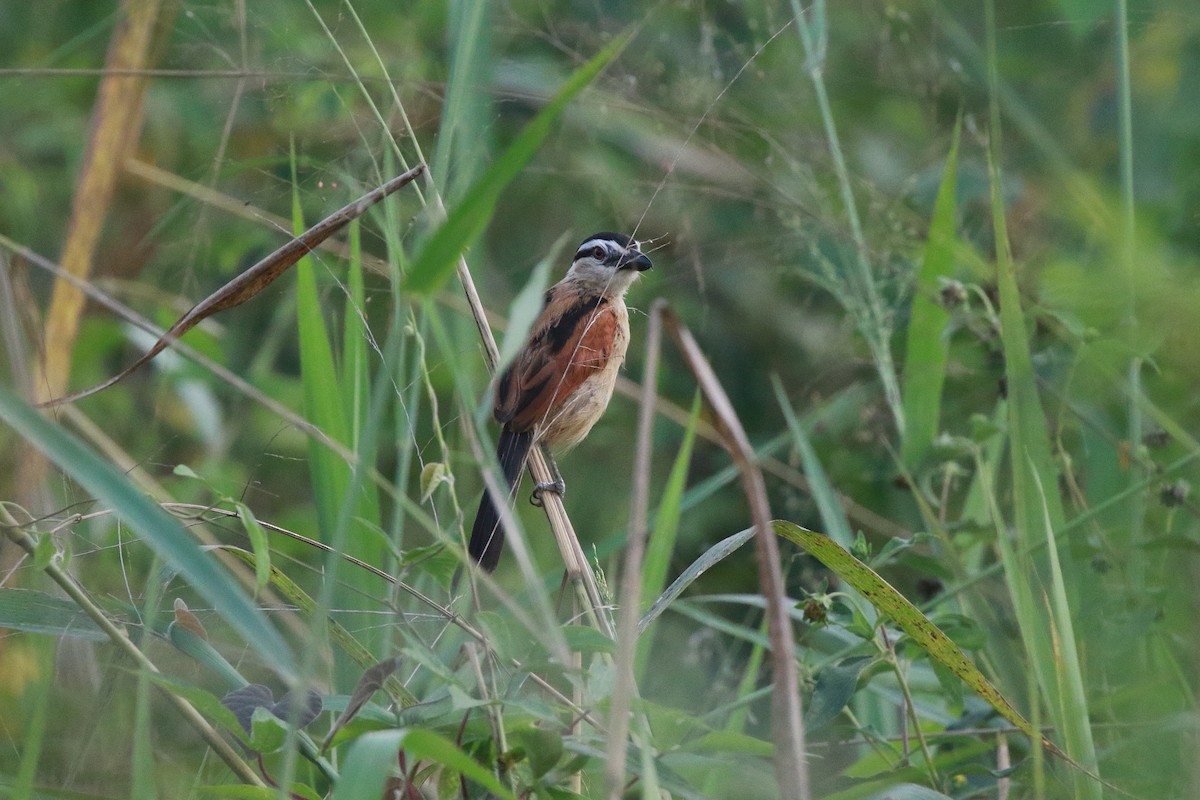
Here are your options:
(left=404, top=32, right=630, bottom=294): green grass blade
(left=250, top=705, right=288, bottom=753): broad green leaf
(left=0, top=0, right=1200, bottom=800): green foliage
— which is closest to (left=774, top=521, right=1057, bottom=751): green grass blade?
(left=0, top=0, right=1200, bottom=800): green foliage

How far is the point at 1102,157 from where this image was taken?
484 cm

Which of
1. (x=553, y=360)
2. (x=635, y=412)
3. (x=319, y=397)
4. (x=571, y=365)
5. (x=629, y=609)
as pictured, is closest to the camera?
(x=629, y=609)

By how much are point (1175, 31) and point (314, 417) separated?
343cm

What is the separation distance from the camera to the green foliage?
1641 mm

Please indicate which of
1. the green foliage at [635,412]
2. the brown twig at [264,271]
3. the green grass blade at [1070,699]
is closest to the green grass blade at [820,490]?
the green foliage at [635,412]

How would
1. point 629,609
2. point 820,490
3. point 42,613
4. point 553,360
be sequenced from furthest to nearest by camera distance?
point 553,360 < point 820,490 < point 42,613 < point 629,609

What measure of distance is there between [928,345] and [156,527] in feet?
6.80

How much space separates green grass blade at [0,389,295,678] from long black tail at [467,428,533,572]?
3.61ft

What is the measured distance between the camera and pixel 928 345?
2.93 meters

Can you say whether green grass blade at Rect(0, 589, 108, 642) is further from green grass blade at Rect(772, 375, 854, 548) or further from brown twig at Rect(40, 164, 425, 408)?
green grass blade at Rect(772, 375, 854, 548)

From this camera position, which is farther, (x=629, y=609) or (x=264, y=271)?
(x=264, y=271)

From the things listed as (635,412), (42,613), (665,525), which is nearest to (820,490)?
(665,525)

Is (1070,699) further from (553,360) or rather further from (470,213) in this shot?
(553,360)

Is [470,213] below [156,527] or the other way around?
the other way around
